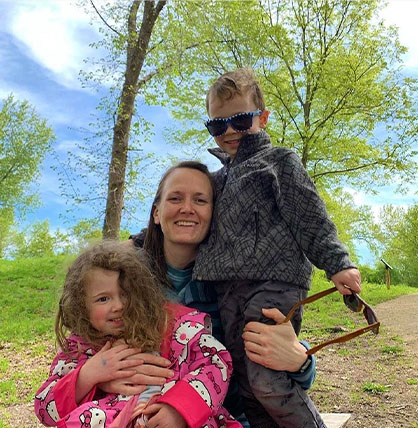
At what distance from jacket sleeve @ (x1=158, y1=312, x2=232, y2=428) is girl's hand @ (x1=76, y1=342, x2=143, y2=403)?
8.0 inches

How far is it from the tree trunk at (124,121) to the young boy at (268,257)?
595 centimetres

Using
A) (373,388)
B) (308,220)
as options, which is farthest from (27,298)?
(308,220)

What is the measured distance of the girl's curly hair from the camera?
2.27 meters

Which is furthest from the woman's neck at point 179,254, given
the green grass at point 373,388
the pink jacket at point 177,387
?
the green grass at point 373,388

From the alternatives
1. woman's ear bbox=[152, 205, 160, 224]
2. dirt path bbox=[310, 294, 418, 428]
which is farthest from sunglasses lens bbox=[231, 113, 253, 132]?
dirt path bbox=[310, 294, 418, 428]

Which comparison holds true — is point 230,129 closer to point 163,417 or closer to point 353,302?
point 353,302

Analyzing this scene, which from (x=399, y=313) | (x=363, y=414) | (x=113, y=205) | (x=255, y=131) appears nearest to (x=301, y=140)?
(x=399, y=313)

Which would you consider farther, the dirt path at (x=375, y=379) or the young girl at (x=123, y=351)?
the dirt path at (x=375, y=379)

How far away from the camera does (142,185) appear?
10172 millimetres

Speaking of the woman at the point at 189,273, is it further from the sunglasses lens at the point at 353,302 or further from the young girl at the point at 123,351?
the sunglasses lens at the point at 353,302

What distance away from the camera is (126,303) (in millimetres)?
2303

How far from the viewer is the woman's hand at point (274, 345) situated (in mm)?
2332

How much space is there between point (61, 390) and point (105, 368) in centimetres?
24

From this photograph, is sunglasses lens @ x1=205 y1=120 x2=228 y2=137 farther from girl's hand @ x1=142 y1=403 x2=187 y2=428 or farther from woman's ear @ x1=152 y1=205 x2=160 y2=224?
girl's hand @ x1=142 y1=403 x2=187 y2=428
